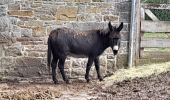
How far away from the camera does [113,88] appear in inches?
368

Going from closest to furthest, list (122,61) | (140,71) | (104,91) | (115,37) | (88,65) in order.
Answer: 1. (104,91)
2. (115,37)
3. (88,65)
4. (140,71)
5. (122,61)

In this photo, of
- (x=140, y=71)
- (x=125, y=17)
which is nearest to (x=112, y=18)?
(x=125, y=17)

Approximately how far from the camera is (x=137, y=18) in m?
11.8

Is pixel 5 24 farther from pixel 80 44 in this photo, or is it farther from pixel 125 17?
pixel 125 17

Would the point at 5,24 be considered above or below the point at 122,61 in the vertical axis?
above

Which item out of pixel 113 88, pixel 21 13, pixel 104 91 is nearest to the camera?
pixel 104 91

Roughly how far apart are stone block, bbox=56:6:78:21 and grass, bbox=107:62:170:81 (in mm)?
1816

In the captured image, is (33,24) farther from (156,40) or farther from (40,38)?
(156,40)

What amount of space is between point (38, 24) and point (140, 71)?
9.17ft

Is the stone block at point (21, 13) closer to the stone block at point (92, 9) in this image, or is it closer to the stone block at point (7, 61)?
the stone block at point (7, 61)

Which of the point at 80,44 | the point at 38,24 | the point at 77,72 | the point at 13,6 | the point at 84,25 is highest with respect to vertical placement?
the point at 13,6

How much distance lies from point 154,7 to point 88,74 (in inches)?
101

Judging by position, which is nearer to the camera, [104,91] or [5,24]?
[104,91]

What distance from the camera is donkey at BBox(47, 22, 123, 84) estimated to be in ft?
34.8
